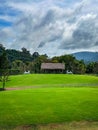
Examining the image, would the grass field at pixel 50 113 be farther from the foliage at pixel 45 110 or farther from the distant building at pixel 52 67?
the distant building at pixel 52 67

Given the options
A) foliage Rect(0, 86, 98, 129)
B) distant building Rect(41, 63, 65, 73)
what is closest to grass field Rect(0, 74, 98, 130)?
foliage Rect(0, 86, 98, 129)

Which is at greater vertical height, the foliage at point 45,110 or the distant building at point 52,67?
the distant building at point 52,67

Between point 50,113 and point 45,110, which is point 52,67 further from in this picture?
point 50,113

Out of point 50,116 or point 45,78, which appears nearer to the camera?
point 50,116

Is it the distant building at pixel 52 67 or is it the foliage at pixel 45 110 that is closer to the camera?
the foliage at pixel 45 110

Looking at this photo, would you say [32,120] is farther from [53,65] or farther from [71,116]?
[53,65]

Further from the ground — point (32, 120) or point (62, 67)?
point (62, 67)

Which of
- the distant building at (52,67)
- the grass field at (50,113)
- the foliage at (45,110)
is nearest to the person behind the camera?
the grass field at (50,113)

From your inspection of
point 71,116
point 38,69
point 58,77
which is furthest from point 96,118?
point 38,69

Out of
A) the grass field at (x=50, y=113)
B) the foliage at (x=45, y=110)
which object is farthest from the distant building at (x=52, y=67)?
the foliage at (x=45, y=110)

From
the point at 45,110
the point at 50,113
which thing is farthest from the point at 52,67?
the point at 50,113

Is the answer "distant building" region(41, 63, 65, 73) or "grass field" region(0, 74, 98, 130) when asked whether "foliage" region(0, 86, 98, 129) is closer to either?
"grass field" region(0, 74, 98, 130)

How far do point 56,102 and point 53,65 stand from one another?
109 meters

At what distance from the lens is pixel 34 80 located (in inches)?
4213
